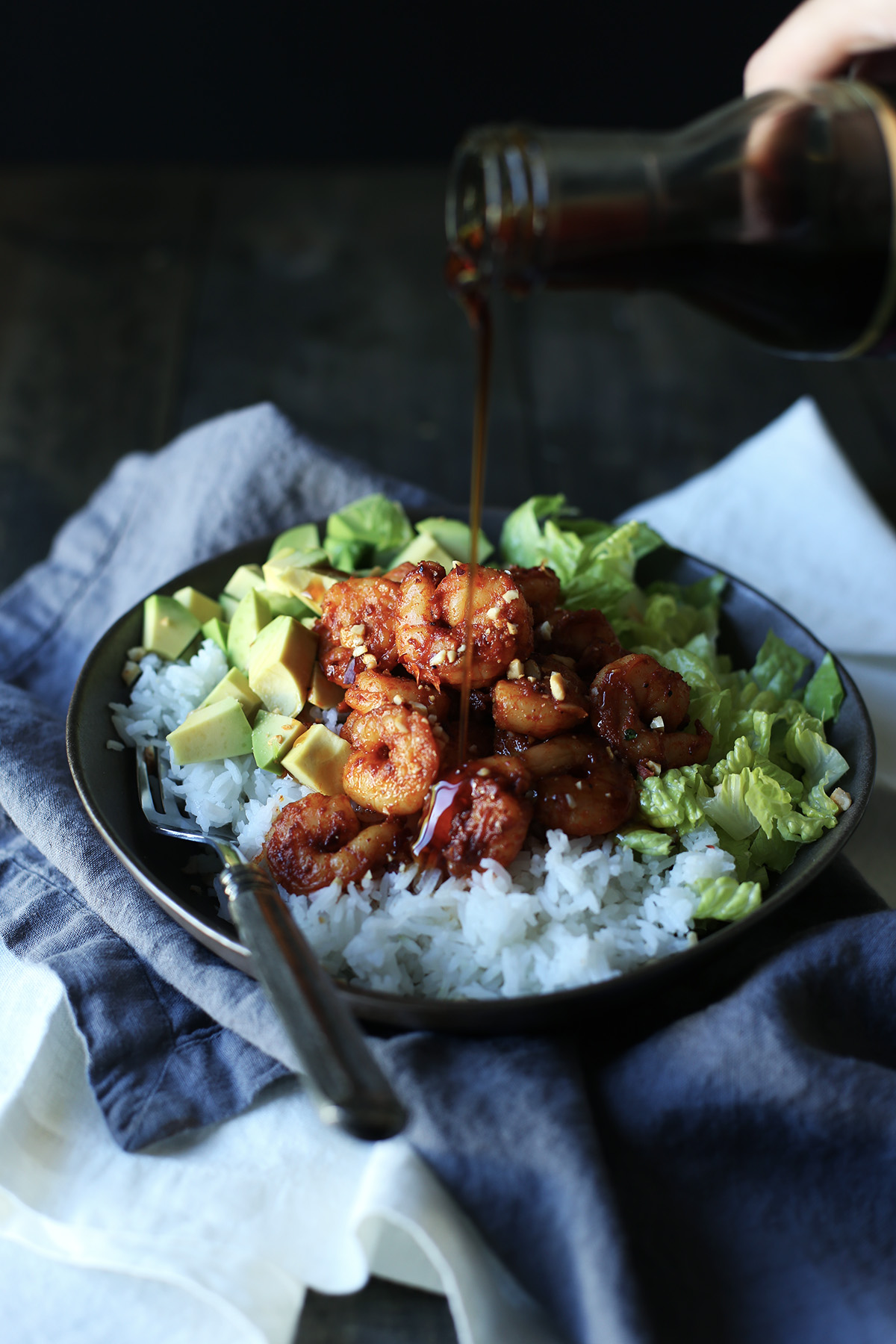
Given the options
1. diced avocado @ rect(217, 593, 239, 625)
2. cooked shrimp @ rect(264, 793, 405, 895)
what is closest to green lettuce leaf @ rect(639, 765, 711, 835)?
cooked shrimp @ rect(264, 793, 405, 895)

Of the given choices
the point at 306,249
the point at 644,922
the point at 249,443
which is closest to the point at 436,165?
the point at 306,249

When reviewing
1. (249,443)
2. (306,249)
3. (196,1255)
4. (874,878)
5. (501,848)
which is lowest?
(196,1255)

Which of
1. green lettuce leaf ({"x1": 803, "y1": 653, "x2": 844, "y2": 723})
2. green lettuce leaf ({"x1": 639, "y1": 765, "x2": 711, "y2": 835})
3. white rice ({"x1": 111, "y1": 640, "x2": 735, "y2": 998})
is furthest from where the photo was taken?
green lettuce leaf ({"x1": 803, "y1": 653, "x2": 844, "y2": 723})

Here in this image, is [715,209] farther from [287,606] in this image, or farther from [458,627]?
[287,606]

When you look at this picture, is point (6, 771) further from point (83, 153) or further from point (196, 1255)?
point (83, 153)

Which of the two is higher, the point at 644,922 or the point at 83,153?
the point at 83,153

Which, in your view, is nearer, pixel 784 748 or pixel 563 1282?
pixel 563 1282

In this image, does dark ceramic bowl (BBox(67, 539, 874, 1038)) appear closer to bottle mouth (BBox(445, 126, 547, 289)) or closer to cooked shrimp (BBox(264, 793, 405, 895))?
cooked shrimp (BBox(264, 793, 405, 895))
